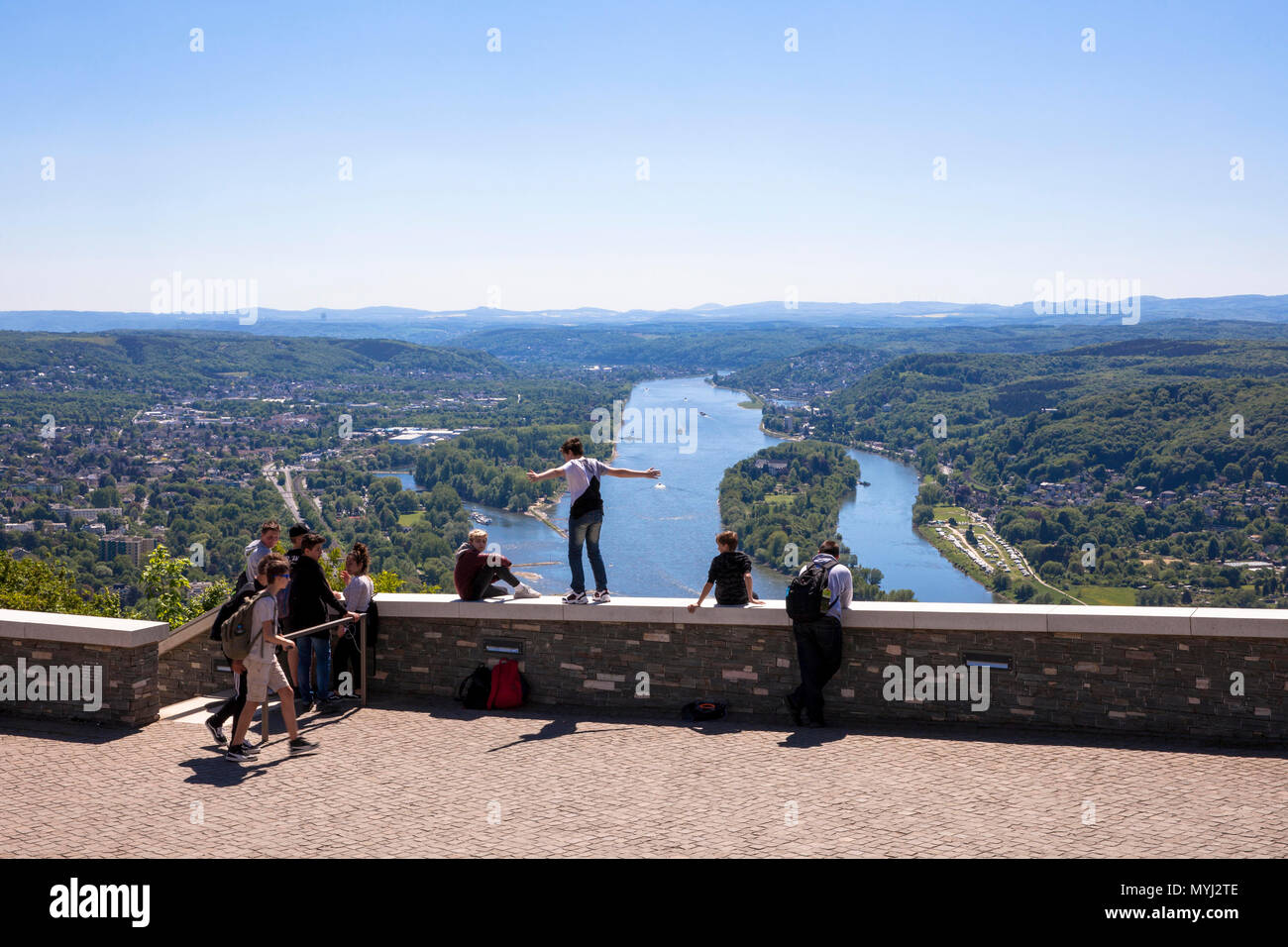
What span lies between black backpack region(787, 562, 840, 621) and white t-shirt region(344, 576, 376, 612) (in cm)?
362

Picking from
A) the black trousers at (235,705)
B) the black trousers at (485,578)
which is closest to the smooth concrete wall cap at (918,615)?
the black trousers at (485,578)

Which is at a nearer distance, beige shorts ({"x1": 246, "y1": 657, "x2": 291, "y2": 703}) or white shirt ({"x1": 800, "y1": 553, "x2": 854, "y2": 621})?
beige shorts ({"x1": 246, "y1": 657, "x2": 291, "y2": 703})

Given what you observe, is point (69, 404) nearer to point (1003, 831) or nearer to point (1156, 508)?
point (1156, 508)

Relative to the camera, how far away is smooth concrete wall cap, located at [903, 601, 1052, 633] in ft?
27.7

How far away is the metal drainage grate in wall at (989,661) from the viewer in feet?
28.0

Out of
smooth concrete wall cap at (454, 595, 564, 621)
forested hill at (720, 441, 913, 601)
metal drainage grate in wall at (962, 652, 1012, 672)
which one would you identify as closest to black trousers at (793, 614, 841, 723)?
metal drainage grate in wall at (962, 652, 1012, 672)

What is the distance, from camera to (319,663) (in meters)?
9.30

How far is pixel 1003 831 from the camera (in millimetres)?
6293

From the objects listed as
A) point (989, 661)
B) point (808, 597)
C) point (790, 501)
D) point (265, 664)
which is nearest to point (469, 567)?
point (265, 664)

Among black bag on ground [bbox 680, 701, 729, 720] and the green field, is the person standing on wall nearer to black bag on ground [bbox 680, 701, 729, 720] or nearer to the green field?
black bag on ground [bbox 680, 701, 729, 720]

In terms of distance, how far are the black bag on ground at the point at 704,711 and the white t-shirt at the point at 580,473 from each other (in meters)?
2.09

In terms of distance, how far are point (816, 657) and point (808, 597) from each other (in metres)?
0.49

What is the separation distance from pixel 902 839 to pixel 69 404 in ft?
511
